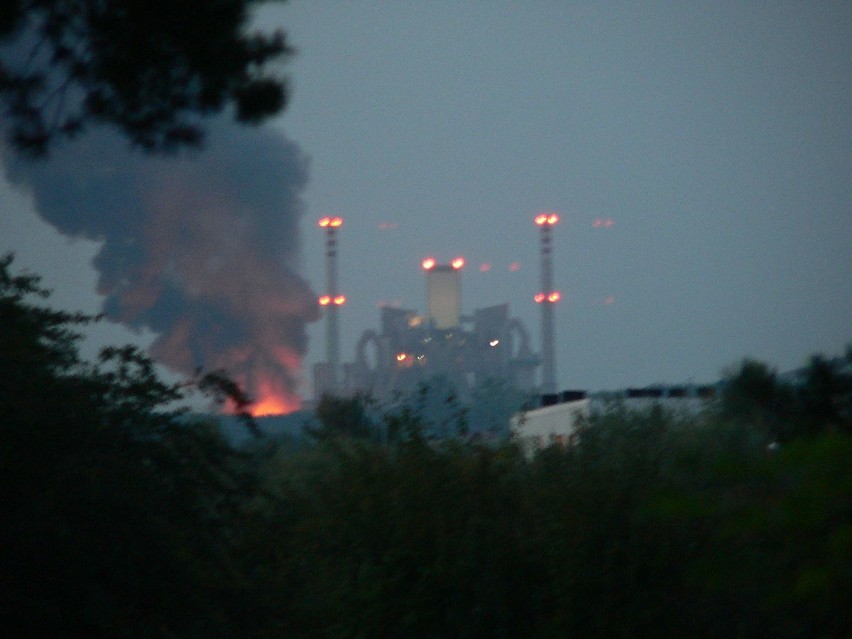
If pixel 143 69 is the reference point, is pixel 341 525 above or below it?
below

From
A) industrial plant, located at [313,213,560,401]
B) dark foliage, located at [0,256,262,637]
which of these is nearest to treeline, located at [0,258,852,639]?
dark foliage, located at [0,256,262,637]

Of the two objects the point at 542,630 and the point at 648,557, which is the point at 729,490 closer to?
the point at 648,557

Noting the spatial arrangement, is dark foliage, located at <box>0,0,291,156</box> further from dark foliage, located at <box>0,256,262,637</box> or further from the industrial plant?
the industrial plant

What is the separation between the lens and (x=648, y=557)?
8328 mm

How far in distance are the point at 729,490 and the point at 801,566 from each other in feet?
3.59

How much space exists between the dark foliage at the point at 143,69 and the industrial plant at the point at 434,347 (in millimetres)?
52471

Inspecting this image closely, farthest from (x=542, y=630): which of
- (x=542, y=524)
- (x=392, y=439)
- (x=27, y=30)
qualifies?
(x=27, y=30)

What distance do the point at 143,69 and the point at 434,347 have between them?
55.7 metres

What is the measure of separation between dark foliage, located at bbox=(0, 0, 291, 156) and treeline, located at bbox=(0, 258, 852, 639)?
174 centimetres

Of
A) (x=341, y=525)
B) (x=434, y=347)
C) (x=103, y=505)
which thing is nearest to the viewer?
(x=103, y=505)

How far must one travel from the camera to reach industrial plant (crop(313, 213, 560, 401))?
65500mm

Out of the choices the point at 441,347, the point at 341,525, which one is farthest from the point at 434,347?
the point at 341,525

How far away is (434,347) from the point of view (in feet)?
214

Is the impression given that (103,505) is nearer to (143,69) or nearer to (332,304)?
(143,69)
